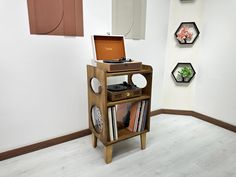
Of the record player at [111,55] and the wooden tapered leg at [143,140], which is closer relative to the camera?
the record player at [111,55]

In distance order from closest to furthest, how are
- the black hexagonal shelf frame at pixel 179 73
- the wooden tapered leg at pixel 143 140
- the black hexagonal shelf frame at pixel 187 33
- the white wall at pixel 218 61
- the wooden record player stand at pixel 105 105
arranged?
the wooden record player stand at pixel 105 105
the wooden tapered leg at pixel 143 140
the white wall at pixel 218 61
the black hexagonal shelf frame at pixel 187 33
the black hexagonal shelf frame at pixel 179 73

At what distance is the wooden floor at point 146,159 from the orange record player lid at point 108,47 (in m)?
0.88

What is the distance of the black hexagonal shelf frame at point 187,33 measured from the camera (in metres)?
2.13

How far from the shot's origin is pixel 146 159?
153 centimetres

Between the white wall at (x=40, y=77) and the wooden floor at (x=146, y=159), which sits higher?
the white wall at (x=40, y=77)

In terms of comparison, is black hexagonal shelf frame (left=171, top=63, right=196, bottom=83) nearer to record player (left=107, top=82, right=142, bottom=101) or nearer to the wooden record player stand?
the wooden record player stand

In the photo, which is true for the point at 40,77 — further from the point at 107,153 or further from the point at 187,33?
the point at 187,33

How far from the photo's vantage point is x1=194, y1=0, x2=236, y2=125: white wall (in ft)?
6.19

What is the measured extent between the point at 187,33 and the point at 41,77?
1735 millimetres

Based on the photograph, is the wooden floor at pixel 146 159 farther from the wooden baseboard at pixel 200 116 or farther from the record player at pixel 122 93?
the record player at pixel 122 93

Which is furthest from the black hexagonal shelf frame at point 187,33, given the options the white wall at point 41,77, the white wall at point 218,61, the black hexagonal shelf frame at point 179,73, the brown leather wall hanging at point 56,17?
the brown leather wall hanging at point 56,17

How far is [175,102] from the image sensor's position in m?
2.42

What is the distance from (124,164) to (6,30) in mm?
1424

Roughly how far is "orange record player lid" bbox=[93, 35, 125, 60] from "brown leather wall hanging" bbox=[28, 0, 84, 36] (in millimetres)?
237
